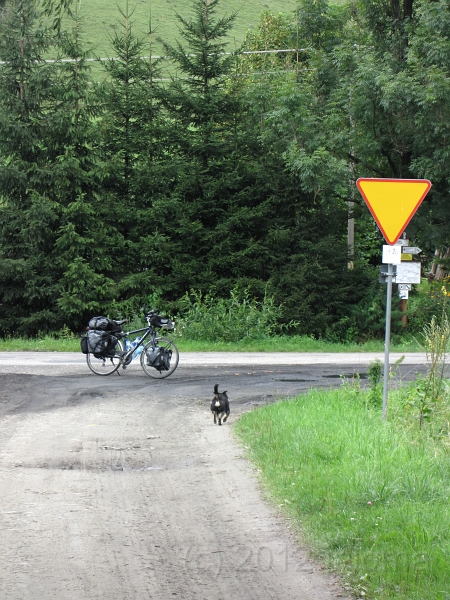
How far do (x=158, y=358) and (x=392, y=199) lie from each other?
6.93 m

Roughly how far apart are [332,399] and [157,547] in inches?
248

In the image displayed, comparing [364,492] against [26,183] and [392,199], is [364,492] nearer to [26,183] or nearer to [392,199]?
[392,199]

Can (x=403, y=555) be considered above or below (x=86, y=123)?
below

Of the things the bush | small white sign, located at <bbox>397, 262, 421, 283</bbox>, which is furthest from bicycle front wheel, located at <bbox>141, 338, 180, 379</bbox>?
small white sign, located at <bbox>397, 262, 421, 283</bbox>

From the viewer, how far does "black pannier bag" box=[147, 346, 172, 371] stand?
15102 mm

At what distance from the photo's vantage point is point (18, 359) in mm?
18625

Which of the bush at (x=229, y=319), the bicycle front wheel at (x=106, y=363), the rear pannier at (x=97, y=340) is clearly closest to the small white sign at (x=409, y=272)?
the bush at (x=229, y=319)

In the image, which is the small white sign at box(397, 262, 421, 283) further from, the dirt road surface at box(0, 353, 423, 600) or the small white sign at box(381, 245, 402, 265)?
the small white sign at box(381, 245, 402, 265)

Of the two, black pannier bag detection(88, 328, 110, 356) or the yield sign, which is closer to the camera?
the yield sign

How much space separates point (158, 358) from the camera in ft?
49.6

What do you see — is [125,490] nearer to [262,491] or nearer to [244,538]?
[262,491]

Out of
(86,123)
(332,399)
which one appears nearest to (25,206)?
(86,123)

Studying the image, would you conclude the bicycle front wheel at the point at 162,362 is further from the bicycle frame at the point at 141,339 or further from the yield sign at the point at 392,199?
the yield sign at the point at 392,199

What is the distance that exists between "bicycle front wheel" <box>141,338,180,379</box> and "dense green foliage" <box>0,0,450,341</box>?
9573mm
